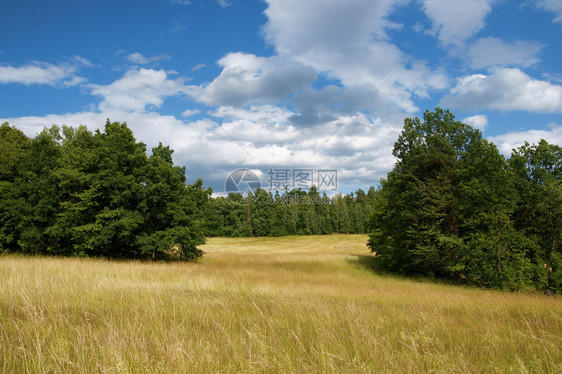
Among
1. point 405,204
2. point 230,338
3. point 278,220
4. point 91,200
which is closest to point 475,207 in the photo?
point 405,204

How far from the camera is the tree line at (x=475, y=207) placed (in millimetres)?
17375

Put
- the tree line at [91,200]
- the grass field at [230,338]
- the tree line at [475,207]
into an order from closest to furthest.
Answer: the grass field at [230,338] → the tree line at [475,207] → the tree line at [91,200]

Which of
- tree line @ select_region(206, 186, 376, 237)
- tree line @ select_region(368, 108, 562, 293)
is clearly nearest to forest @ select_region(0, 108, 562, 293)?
tree line @ select_region(368, 108, 562, 293)

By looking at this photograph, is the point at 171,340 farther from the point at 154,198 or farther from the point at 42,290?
the point at 154,198

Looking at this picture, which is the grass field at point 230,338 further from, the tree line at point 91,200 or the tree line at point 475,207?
the tree line at point 91,200

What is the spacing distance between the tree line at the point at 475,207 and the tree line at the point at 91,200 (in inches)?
768

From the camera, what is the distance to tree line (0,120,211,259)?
69.9 ft

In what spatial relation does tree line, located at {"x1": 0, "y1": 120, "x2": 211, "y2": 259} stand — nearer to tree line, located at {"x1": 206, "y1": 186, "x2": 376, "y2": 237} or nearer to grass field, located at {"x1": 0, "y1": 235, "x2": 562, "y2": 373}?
grass field, located at {"x1": 0, "y1": 235, "x2": 562, "y2": 373}

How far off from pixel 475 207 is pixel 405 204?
16.2 ft

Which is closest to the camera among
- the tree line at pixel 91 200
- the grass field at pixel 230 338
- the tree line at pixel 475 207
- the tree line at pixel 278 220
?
the grass field at pixel 230 338

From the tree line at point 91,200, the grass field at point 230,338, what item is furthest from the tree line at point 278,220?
the grass field at point 230,338

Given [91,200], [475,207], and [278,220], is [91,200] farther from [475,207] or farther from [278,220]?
[278,220]

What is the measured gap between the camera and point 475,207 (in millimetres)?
19438

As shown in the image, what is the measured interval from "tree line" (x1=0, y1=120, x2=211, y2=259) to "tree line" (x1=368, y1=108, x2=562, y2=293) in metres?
19.5
